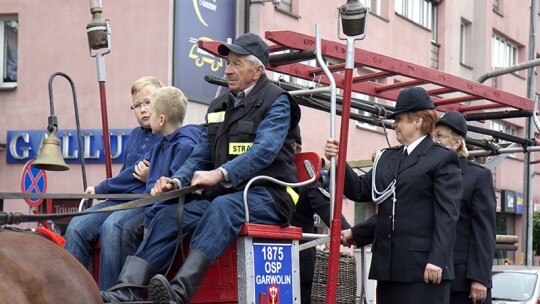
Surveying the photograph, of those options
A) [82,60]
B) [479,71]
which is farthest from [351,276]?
[479,71]

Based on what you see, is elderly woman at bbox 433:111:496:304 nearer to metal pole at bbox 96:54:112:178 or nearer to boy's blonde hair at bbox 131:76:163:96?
boy's blonde hair at bbox 131:76:163:96

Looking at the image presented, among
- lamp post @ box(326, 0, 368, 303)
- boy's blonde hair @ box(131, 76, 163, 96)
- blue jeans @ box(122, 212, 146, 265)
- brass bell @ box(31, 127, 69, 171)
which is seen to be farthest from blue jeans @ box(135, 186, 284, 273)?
brass bell @ box(31, 127, 69, 171)

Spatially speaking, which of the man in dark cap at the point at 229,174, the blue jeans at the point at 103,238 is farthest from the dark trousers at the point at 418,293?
the blue jeans at the point at 103,238

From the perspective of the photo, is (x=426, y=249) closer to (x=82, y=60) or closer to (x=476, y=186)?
(x=476, y=186)

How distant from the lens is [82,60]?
19.3 metres

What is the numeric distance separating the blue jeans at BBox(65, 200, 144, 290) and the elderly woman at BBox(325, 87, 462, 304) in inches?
45.6

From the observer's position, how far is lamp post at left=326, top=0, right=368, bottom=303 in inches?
210

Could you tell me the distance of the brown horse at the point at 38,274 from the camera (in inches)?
149

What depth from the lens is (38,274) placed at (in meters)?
3.92

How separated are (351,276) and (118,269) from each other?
2214 mm

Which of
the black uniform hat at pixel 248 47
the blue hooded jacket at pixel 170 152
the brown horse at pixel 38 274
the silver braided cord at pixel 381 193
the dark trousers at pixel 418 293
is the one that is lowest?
the dark trousers at pixel 418 293

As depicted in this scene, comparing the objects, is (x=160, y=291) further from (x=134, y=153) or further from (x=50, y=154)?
(x=50, y=154)

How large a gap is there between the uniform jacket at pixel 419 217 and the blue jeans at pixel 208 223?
0.64m

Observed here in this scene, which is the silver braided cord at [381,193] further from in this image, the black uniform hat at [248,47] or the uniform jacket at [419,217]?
the black uniform hat at [248,47]
